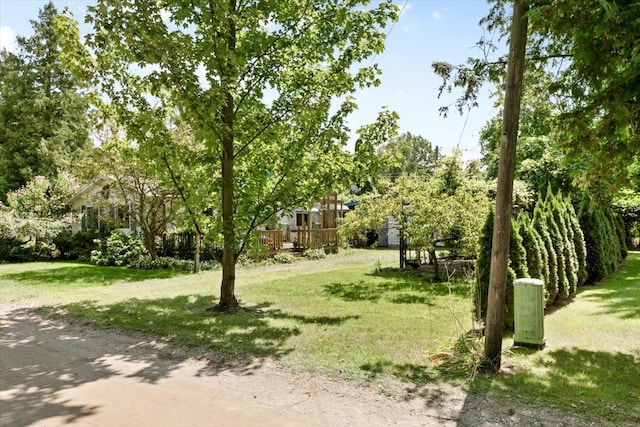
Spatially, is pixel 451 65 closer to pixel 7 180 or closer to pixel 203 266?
pixel 203 266

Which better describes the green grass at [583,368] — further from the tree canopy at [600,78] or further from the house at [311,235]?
the house at [311,235]

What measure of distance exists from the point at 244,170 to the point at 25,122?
27.3m

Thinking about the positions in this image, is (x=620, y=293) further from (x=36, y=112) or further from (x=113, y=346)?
(x=36, y=112)

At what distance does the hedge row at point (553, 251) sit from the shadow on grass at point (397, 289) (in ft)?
6.67

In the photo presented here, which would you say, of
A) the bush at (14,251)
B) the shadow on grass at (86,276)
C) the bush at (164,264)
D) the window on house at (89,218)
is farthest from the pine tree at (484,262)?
the bush at (14,251)

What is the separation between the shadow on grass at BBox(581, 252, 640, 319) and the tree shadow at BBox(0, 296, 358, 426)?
549cm

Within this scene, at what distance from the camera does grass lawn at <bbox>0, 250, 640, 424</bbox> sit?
474 centimetres

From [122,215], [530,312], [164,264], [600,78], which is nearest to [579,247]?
[530,312]

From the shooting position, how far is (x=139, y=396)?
14.3 ft

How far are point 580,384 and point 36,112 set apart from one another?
112ft

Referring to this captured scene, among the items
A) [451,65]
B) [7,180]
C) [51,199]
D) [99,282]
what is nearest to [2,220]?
[51,199]

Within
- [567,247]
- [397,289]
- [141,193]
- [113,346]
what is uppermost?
[141,193]

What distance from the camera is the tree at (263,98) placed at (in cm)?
797

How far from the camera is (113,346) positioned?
6.30 meters
